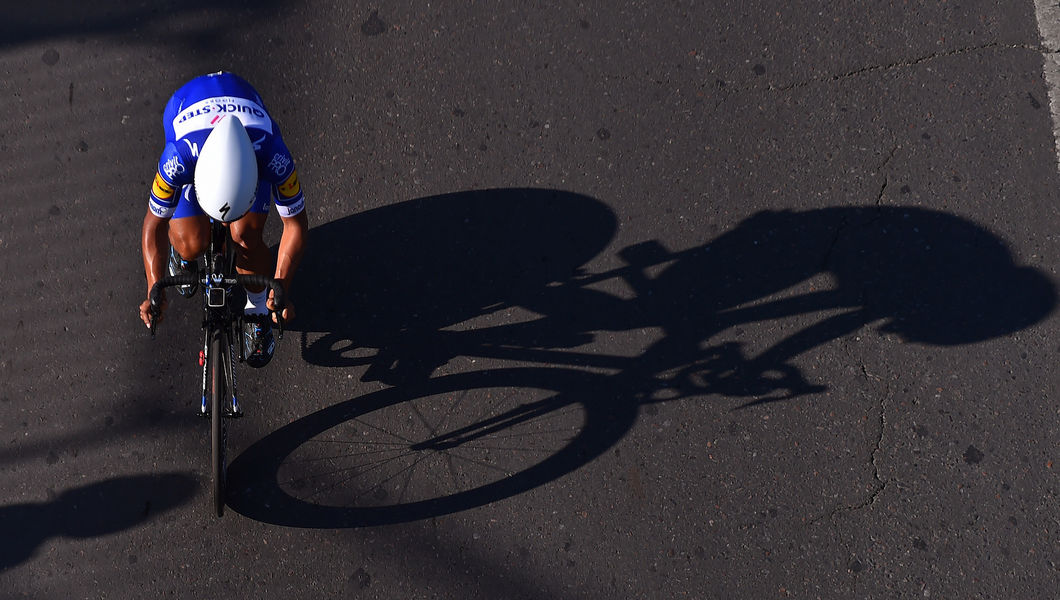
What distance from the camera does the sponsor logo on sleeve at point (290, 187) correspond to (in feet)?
13.4

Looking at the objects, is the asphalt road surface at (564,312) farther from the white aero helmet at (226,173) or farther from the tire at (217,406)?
the white aero helmet at (226,173)

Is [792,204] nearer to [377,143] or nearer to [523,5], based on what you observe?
[523,5]

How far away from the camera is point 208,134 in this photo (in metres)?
3.88

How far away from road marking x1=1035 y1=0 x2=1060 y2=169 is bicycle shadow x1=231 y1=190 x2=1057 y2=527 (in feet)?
3.32

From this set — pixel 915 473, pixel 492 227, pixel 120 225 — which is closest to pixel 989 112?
pixel 915 473

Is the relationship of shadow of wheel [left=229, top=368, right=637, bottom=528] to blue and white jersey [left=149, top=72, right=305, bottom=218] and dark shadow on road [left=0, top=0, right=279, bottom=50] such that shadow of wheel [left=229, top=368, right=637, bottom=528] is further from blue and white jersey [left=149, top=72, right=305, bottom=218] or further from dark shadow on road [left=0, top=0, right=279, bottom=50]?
dark shadow on road [left=0, top=0, right=279, bottom=50]

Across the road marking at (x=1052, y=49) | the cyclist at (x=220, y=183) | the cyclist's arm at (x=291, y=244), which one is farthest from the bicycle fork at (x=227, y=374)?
the road marking at (x=1052, y=49)

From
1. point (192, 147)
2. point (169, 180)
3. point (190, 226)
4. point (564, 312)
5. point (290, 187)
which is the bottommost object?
point (564, 312)

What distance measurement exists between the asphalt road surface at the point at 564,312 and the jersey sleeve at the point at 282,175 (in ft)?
3.30

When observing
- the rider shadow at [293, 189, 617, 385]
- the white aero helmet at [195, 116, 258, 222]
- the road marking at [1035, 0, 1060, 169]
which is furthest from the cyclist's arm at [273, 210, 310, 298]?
the road marking at [1035, 0, 1060, 169]

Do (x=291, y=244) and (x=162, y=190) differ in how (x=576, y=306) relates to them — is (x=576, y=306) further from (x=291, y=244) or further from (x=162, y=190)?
(x=162, y=190)

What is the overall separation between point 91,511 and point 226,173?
95.6 inches

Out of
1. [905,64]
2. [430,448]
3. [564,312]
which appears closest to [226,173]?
[430,448]

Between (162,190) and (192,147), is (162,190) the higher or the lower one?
the lower one
